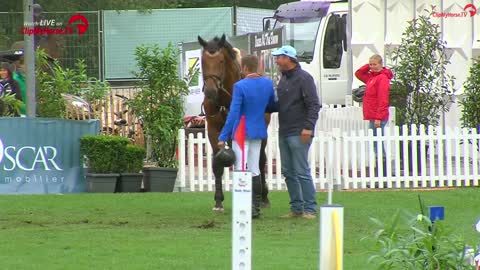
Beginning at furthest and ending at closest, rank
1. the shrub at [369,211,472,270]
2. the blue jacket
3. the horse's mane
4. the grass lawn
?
the horse's mane, the blue jacket, the grass lawn, the shrub at [369,211,472,270]

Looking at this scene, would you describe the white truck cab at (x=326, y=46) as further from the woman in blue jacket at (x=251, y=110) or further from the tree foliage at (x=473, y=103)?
the woman in blue jacket at (x=251, y=110)

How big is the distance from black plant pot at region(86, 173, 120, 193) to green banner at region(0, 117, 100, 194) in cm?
21

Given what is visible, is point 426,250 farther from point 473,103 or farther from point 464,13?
point 464,13

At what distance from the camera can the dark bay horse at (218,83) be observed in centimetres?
1388

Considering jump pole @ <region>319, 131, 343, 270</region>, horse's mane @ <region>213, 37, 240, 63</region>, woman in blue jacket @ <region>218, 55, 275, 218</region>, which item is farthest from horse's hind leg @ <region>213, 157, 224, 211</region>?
jump pole @ <region>319, 131, 343, 270</region>

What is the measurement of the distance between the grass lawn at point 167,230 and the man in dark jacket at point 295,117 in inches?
20.8

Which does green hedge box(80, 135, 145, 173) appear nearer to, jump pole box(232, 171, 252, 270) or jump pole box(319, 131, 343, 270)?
jump pole box(232, 171, 252, 270)

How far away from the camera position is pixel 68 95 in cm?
2066

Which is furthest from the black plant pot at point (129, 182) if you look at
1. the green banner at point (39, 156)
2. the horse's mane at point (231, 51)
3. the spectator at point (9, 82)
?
the spectator at point (9, 82)

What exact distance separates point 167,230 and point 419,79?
797cm

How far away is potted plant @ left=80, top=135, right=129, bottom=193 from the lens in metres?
17.2

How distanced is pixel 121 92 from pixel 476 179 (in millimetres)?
14613

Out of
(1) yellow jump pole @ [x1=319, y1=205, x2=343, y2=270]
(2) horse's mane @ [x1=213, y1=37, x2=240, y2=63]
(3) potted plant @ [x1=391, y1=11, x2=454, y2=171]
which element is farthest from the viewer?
(3) potted plant @ [x1=391, y1=11, x2=454, y2=171]

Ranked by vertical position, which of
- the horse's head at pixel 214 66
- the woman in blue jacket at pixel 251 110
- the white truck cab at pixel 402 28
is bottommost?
the woman in blue jacket at pixel 251 110
